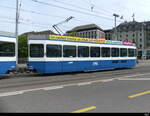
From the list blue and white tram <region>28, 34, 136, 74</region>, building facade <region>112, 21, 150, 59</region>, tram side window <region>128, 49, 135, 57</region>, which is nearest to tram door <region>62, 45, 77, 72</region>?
blue and white tram <region>28, 34, 136, 74</region>

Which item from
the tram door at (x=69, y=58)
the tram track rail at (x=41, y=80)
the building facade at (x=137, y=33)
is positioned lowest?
the tram track rail at (x=41, y=80)

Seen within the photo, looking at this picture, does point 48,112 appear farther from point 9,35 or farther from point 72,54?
point 72,54

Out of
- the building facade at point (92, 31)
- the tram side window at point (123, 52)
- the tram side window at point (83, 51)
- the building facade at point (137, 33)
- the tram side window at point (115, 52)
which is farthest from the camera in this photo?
the building facade at point (92, 31)

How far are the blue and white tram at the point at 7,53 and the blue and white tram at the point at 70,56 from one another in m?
1.46

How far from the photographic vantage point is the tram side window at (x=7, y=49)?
37.6ft

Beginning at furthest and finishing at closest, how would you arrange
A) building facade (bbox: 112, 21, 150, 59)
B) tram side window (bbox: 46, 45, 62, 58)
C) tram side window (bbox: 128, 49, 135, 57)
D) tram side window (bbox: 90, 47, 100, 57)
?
building facade (bbox: 112, 21, 150, 59) → tram side window (bbox: 128, 49, 135, 57) → tram side window (bbox: 90, 47, 100, 57) → tram side window (bbox: 46, 45, 62, 58)

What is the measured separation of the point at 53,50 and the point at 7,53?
324cm

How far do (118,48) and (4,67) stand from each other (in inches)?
444

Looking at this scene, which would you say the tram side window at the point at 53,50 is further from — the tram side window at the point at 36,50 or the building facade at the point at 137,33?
the building facade at the point at 137,33

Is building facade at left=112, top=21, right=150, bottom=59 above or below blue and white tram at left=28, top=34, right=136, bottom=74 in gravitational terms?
above

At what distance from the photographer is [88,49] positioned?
15500 millimetres

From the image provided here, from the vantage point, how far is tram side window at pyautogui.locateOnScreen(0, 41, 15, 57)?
37.6 ft

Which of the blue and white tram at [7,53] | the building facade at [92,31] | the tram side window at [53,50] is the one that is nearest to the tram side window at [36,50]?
the tram side window at [53,50]

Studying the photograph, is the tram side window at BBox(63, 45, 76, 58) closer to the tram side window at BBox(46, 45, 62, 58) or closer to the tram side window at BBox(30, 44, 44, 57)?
the tram side window at BBox(46, 45, 62, 58)
